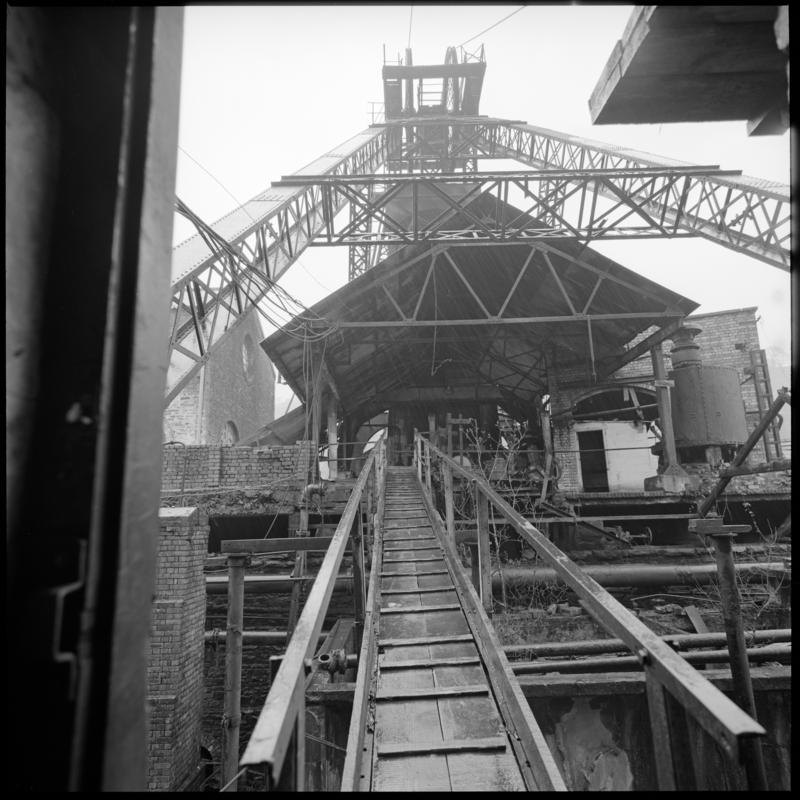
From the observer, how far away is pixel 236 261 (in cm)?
720

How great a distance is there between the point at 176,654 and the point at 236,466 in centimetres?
440

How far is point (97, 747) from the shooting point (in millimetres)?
798

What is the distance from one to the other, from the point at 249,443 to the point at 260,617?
20.0 ft

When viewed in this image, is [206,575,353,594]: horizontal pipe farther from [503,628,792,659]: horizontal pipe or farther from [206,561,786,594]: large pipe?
[503,628,792,659]: horizontal pipe

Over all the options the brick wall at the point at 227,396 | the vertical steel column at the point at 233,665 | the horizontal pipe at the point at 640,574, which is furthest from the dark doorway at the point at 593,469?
the vertical steel column at the point at 233,665

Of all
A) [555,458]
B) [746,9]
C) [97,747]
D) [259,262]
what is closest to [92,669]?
[97,747]

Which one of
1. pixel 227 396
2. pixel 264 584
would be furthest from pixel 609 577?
pixel 227 396

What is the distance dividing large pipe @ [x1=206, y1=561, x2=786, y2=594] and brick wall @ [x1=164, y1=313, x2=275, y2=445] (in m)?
6.36

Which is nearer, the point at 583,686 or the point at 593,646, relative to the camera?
the point at 583,686

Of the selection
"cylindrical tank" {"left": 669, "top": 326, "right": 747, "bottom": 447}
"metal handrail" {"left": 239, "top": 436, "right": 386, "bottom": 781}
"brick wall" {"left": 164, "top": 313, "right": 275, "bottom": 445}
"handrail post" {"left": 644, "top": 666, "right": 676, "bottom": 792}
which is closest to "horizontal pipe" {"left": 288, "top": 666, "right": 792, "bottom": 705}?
"metal handrail" {"left": 239, "top": 436, "right": 386, "bottom": 781}

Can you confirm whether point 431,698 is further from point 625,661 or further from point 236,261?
point 236,261

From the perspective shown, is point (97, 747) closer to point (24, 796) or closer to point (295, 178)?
point (24, 796)

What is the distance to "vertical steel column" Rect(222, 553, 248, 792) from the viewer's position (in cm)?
511

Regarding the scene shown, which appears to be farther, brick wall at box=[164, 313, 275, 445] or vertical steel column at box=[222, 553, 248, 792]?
brick wall at box=[164, 313, 275, 445]
